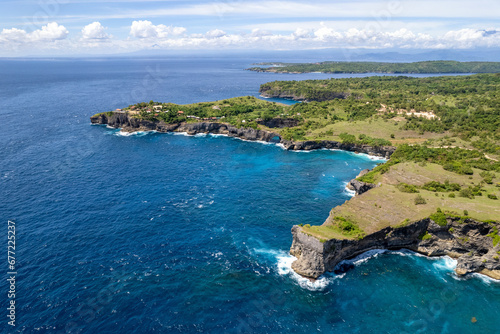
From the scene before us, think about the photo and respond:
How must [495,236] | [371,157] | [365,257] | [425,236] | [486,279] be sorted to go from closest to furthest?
[486,279] → [495,236] → [365,257] → [425,236] → [371,157]

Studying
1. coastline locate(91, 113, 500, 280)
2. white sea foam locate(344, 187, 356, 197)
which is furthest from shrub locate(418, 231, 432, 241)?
white sea foam locate(344, 187, 356, 197)

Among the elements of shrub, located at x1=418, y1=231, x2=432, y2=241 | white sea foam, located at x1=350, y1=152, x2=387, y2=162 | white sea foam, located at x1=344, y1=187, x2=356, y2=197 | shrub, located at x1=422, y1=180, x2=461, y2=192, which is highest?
shrub, located at x1=422, y1=180, x2=461, y2=192

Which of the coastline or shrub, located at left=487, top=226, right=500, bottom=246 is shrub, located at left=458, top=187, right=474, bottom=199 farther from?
shrub, located at left=487, top=226, right=500, bottom=246

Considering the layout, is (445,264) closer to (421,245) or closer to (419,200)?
(421,245)

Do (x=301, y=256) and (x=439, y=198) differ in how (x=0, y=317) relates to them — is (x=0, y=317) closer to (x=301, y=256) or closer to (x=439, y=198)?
(x=301, y=256)

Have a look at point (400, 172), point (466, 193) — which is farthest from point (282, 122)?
point (466, 193)

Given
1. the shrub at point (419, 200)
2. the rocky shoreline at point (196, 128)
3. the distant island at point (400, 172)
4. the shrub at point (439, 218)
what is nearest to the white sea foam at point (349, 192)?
the distant island at point (400, 172)

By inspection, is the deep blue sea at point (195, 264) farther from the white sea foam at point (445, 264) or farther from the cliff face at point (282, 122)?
the cliff face at point (282, 122)

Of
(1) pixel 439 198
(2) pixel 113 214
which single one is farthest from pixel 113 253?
(1) pixel 439 198
